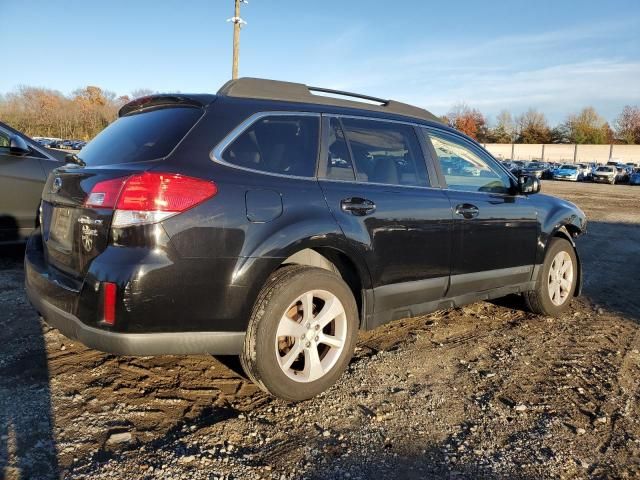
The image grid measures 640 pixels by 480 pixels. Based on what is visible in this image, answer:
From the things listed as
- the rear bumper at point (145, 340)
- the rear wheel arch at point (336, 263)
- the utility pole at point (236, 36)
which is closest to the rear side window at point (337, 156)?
the rear wheel arch at point (336, 263)

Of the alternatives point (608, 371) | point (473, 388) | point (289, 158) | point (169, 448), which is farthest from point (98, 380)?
point (608, 371)

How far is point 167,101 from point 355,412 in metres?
2.18

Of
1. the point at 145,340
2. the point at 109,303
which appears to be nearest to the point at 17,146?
the point at 109,303

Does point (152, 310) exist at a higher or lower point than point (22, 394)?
higher

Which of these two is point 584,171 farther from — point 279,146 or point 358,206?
point 279,146

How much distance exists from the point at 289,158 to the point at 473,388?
6.10 feet

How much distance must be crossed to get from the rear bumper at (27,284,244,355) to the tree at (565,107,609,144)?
9065 centimetres

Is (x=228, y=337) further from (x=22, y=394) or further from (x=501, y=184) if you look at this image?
(x=501, y=184)

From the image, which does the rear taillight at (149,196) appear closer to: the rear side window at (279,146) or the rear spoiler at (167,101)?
the rear side window at (279,146)

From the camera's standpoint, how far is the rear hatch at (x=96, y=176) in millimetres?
2648

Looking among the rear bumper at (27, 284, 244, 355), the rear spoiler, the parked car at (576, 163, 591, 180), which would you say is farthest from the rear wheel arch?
the parked car at (576, 163, 591, 180)

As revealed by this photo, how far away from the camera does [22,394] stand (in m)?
2.96

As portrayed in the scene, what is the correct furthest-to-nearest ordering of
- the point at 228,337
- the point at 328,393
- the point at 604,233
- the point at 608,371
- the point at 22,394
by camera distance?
the point at 604,233
the point at 608,371
the point at 328,393
the point at 22,394
the point at 228,337

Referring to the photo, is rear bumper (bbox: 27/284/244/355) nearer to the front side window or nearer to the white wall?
the front side window
